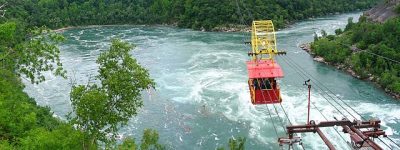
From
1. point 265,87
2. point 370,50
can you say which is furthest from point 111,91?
point 370,50

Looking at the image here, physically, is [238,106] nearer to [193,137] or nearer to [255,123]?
[255,123]

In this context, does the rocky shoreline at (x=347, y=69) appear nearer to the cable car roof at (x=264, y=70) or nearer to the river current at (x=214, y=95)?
the river current at (x=214, y=95)

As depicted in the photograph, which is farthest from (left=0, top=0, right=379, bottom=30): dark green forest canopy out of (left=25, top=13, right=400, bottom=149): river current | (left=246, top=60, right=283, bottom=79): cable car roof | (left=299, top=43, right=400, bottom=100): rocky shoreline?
(left=246, top=60, right=283, bottom=79): cable car roof

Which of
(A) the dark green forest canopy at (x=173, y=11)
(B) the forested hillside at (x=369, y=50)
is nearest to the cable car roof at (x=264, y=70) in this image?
(B) the forested hillside at (x=369, y=50)

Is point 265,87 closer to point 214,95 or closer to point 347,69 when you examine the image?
point 214,95

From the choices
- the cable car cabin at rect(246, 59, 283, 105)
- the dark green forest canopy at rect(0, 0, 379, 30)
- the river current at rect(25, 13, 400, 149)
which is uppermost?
the dark green forest canopy at rect(0, 0, 379, 30)

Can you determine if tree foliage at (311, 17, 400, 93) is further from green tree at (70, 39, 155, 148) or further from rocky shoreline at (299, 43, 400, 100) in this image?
green tree at (70, 39, 155, 148)

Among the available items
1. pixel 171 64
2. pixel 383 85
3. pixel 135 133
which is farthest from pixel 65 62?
pixel 383 85
